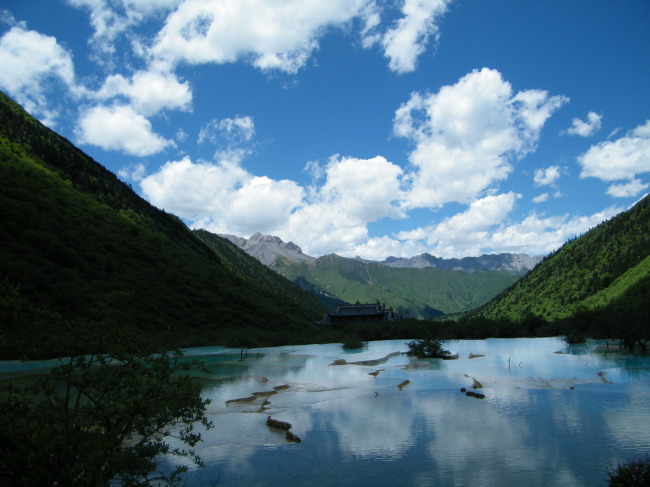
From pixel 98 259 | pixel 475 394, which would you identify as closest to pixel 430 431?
pixel 475 394

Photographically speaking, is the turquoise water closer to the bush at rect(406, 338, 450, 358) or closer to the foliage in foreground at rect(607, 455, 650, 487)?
the foliage in foreground at rect(607, 455, 650, 487)

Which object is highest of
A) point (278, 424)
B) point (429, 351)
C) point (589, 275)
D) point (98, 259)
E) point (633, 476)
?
point (98, 259)

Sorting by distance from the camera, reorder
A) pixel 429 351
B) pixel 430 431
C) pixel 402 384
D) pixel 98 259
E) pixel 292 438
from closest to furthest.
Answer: pixel 292 438 < pixel 430 431 < pixel 402 384 < pixel 429 351 < pixel 98 259

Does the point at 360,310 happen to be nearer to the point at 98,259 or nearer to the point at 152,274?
the point at 152,274

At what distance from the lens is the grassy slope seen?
119 metres

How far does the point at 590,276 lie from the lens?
144 metres

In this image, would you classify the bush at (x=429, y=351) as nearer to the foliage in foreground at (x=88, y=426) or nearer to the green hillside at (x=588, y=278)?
the green hillside at (x=588, y=278)

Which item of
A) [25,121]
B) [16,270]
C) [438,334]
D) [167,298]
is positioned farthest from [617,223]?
[25,121]

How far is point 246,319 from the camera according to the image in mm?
97750

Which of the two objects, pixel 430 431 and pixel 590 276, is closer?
pixel 430 431

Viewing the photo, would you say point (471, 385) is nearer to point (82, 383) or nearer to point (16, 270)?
point (82, 383)

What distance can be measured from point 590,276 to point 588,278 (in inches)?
56.5

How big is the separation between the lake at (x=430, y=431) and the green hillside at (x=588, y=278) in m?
63.6

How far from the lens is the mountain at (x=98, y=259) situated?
65.4 m
